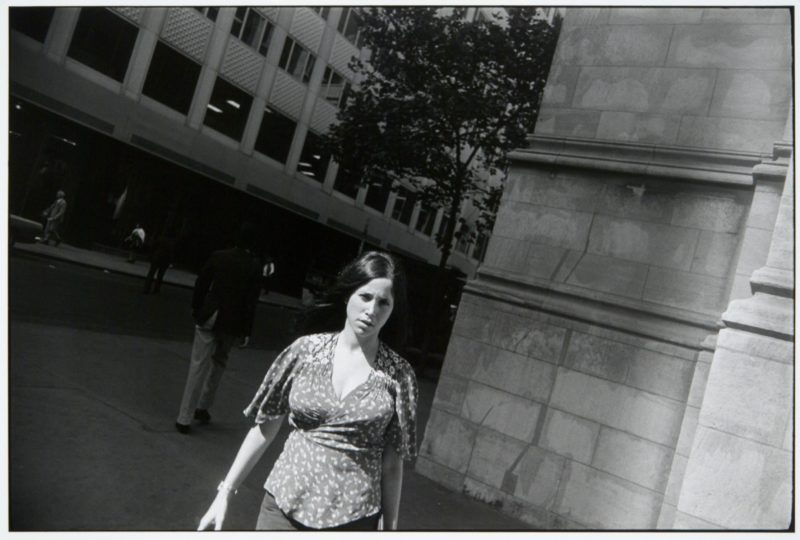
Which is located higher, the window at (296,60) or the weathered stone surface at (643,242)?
the window at (296,60)

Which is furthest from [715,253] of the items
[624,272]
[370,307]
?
[370,307]

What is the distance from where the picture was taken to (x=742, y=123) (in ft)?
14.4

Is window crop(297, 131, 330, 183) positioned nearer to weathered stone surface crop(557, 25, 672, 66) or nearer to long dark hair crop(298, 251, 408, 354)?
weathered stone surface crop(557, 25, 672, 66)

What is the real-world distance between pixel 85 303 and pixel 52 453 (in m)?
4.60

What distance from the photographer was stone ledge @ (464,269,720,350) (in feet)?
13.9

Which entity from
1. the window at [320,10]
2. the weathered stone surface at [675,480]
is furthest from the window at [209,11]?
the weathered stone surface at [675,480]

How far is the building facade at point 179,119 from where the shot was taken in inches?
183

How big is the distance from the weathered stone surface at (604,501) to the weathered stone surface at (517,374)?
0.62 metres

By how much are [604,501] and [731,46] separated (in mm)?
Answer: 3628

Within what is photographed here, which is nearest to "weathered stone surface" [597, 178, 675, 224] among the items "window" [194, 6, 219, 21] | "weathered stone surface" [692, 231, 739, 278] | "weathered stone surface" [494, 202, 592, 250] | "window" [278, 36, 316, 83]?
"weathered stone surface" [494, 202, 592, 250]

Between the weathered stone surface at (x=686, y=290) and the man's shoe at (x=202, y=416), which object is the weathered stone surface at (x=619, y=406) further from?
the man's shoe at (x=202, y=416)

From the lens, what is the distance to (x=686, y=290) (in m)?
4.37

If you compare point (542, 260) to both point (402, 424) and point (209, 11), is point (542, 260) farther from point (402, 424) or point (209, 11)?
point (209, 11)

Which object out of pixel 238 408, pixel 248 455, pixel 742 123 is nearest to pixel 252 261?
pixel 238 408
